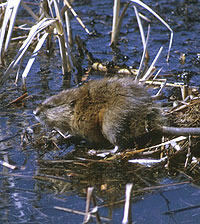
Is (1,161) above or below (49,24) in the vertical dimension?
below

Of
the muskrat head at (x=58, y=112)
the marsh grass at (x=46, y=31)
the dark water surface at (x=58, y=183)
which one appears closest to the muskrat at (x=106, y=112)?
the muskrat head at (x=58, y=112)

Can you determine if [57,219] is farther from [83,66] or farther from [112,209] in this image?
[83,66]

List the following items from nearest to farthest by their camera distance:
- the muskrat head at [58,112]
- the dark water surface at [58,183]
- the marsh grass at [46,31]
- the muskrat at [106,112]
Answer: the dark water surface at [58,183] → the muskrat at [106,112] → the muskrat head at [58,112] → the marsh grass at [46,31]

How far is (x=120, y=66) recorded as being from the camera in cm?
666

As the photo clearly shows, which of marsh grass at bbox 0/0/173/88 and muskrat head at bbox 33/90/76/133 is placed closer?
muskrat head at bbox 33/90/76/133

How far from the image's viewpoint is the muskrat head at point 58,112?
4754 mm

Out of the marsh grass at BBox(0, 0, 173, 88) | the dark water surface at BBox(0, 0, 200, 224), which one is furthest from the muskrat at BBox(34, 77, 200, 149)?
the marsh grass at BBox(0, 0, 173, 88)

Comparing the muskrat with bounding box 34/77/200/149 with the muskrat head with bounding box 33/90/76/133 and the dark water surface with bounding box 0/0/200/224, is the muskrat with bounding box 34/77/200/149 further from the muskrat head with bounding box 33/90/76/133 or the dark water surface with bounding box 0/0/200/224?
the dark water surface with bounding box 0/0/200/224

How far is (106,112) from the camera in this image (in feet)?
14.6

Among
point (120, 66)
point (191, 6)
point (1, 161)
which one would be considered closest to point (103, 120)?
point (1, 161)

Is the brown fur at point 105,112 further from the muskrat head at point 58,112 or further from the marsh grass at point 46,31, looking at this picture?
the marsh grass at point 46,31

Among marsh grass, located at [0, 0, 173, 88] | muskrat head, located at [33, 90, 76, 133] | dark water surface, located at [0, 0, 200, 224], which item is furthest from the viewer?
marsh grass, located at [0, 0, 173, 88]

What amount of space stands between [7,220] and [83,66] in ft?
11.4

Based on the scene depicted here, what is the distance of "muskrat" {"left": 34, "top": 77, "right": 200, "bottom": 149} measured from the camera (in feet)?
14.4
